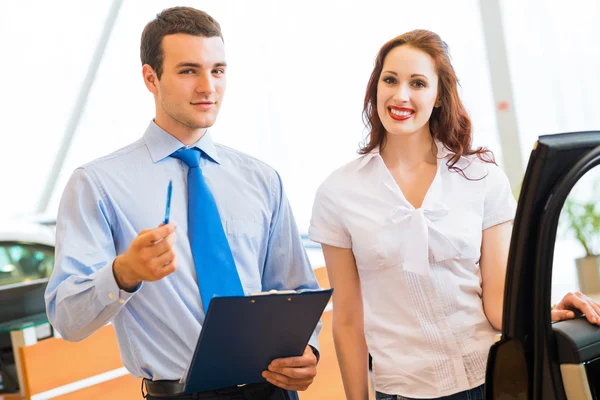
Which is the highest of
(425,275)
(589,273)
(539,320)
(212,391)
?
(539,320)

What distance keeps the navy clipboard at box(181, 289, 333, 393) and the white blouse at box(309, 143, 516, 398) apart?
307 mm

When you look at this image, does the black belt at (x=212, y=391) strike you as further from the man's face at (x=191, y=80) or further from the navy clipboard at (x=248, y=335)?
the man's face at (x=191, y=80)

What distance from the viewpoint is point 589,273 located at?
4.57 m

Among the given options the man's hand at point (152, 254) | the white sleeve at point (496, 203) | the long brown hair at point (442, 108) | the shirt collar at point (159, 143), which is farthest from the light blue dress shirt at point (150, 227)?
the white sleeve at point (496, 203)

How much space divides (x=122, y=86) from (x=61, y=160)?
4.08ft

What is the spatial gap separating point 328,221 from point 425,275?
0.29 metres

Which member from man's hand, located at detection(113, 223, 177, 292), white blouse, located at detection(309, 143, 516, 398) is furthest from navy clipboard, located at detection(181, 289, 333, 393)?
white blouse, located at detection(309, 143, 516, 398)

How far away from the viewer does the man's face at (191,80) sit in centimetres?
179

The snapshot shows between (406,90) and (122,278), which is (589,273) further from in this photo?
(122,278)

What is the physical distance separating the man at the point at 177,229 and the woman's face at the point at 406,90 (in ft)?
1.16

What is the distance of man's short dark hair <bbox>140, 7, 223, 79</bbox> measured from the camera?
1.83 meters

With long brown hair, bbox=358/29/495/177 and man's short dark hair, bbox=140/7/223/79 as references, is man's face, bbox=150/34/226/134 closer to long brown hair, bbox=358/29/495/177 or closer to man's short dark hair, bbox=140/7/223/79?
man's short dark hair, bbox=140/7/223/79

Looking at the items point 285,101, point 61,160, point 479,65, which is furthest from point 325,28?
point 61,160

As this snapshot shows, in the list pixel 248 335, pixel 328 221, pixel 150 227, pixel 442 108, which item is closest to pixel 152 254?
pixel 248 335
